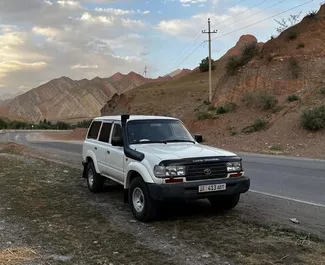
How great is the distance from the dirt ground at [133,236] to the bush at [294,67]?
30.8 meters

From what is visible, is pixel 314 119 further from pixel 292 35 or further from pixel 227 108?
pixel 292 35

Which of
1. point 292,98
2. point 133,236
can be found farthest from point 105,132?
point 292,98

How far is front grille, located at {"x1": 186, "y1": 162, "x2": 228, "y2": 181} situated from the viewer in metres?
6.82

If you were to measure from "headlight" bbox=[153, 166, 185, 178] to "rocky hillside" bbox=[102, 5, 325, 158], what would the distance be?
57.8 ft

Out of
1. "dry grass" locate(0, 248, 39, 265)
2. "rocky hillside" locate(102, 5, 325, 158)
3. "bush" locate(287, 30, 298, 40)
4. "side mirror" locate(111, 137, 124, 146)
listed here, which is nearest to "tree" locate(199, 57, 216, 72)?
"rocky hillside" locate(102, 5, 325, 158)

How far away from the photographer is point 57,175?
13156mm

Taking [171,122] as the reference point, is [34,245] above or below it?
below

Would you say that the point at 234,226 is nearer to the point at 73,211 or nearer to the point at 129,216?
the point at 129,216

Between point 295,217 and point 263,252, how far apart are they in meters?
2.18

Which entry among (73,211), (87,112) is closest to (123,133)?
(73,211)

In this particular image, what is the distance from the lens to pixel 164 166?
6727mm

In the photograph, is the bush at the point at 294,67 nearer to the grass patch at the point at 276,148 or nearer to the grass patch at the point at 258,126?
the grass patch at the point at 258,126

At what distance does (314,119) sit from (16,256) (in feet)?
78.0

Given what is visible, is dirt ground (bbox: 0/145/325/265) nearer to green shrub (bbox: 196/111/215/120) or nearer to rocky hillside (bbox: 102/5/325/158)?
rocky hillside (bbox: 102/5/325/158)
